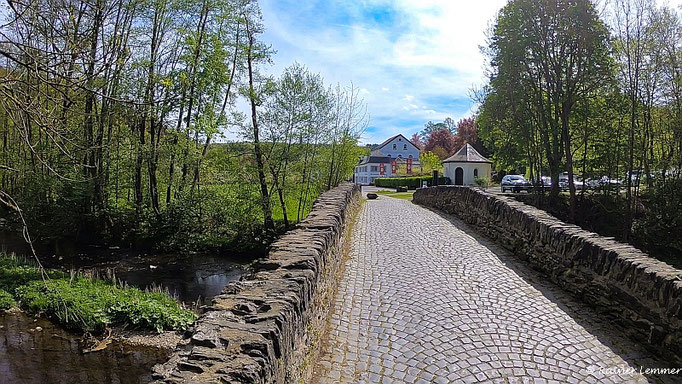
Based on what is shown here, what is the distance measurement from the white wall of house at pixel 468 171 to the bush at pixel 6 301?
1333 inches

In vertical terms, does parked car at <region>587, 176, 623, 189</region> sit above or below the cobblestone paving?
above

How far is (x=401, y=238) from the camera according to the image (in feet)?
34.3

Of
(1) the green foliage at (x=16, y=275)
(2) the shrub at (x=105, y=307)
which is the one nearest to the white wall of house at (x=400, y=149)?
(1) the green foliage at (x=16, y=275)

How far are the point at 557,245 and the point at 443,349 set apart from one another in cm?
332

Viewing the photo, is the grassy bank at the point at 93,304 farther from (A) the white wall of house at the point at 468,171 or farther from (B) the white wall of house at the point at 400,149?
(B) the white wall of house at the point at 400,149

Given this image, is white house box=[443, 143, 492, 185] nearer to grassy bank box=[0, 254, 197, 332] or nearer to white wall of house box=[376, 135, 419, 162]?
white wall of house box=[376, 135, 419, 162]

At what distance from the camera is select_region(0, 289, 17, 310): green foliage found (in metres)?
10.6

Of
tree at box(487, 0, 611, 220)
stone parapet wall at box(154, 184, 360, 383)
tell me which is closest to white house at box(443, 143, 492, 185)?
tree at box(487, 0, 611, 220)

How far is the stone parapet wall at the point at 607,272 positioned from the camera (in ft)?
13.6

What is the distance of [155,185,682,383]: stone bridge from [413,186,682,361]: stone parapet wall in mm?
17

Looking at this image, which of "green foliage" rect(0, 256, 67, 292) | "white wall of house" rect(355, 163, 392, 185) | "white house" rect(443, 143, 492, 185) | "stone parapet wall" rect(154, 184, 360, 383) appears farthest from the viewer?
"white wall of house" rect(355, 163, 392, 185)

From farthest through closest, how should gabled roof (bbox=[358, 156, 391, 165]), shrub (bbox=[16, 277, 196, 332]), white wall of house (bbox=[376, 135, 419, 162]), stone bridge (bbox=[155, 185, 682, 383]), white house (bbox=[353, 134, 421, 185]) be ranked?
1. white wall of house (bbox=[376, 135, 419, 162])
2. gabled roof (bbox=[358, 156, 391, 165])
3. white house (bbox=[353, 134, 421, 185])
4. shrub (bbox=[16, 277, 196, 332])
5. stone bridge (bbox=[155, 185, 682, 383])

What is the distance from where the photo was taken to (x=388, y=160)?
65062 mm

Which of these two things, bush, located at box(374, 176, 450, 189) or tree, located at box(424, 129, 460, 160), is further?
tree, located at box(424, 129, 460, 160)
